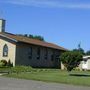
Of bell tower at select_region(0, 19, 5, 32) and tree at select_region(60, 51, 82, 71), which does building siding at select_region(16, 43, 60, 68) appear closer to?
bell tower at select_region(0, 19, 5, 32)

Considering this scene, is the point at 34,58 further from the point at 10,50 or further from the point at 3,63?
the point at 3,63

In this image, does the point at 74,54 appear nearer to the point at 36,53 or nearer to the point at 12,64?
the point at 12,64

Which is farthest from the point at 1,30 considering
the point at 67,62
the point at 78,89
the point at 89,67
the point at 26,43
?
the point at 78,89

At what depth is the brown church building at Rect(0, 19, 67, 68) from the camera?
45281 mm

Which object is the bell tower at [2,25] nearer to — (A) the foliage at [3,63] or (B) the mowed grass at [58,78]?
(A) the foliage at [3,63]

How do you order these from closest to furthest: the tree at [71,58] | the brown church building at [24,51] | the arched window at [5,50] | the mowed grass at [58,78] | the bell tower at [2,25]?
the mowed grass at [58,78], the tree at [71,58], the brown church building at [24,51], the arched window at [5,50], the bell tower at [2,25]

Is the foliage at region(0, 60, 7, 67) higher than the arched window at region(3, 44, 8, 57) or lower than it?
lower

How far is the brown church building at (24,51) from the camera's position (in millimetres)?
45281

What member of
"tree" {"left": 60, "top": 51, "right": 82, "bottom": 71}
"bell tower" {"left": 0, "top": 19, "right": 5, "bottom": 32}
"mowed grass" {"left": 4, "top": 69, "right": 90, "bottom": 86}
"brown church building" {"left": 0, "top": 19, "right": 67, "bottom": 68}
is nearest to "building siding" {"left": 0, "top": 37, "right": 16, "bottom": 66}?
"brown church building" {"left": 0, "top": 19, "right": 67, "bottom": 68}

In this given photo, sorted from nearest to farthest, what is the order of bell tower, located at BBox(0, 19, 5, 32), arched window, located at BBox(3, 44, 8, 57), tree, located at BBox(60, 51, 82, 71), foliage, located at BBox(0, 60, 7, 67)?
1. tree, located at BBox(60, 51, 82, 71)
2. foliage, located at BBox(0, 60, 7, 67)
3. arched window, located at BBox(3, 44, 8, 57)
4. bell tower, located at BBox(0, 19, 5, 32)

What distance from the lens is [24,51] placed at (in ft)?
155

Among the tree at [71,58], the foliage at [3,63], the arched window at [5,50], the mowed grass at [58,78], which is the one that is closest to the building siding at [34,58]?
the arched window at [5,50]

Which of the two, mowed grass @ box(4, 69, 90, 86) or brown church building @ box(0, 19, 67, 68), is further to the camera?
brown church building @ box(0, 19, 67, 68)

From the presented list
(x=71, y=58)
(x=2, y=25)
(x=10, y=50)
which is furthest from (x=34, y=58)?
(x=71, y=58)
